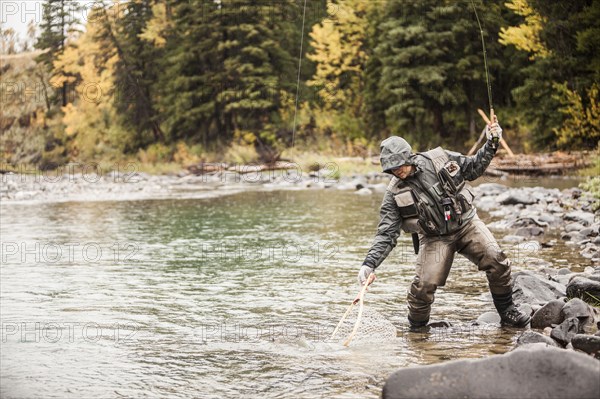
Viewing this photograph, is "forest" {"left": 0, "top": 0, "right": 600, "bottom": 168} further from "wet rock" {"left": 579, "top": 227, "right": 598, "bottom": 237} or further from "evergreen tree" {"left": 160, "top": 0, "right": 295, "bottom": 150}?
"wet rock" {"left": 579, "top": 227, "right": 598, "bottom": 237}

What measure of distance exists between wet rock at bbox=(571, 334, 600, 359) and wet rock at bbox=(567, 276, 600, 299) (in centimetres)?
169

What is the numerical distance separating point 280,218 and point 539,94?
39.9 feet

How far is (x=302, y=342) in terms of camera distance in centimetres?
551

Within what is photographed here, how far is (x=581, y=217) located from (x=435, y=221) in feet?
22.0

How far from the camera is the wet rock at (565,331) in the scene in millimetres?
5043

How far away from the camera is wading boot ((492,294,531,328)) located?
228 inches

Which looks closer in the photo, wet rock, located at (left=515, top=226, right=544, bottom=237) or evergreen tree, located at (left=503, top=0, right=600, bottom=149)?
wet rock, located at (left=515, top=226, right=544, bottom=237)

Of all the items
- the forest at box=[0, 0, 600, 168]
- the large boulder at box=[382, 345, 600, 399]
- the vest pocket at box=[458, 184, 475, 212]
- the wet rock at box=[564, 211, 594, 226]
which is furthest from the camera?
the forest at box=[0, 0, 600, 168]

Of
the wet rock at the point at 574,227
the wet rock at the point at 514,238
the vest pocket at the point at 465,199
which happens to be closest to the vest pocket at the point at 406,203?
the vest pocket at the point at 465,199

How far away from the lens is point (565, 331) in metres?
5.11

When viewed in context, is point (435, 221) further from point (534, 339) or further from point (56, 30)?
point (56, 30)

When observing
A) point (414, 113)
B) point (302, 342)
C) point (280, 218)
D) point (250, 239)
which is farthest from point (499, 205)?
point (414, 113)

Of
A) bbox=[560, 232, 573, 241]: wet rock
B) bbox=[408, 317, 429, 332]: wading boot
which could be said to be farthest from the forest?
bbox=[408, 317, 429, 332]: wading boot

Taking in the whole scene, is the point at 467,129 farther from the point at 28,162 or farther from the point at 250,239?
the point at 28,162
